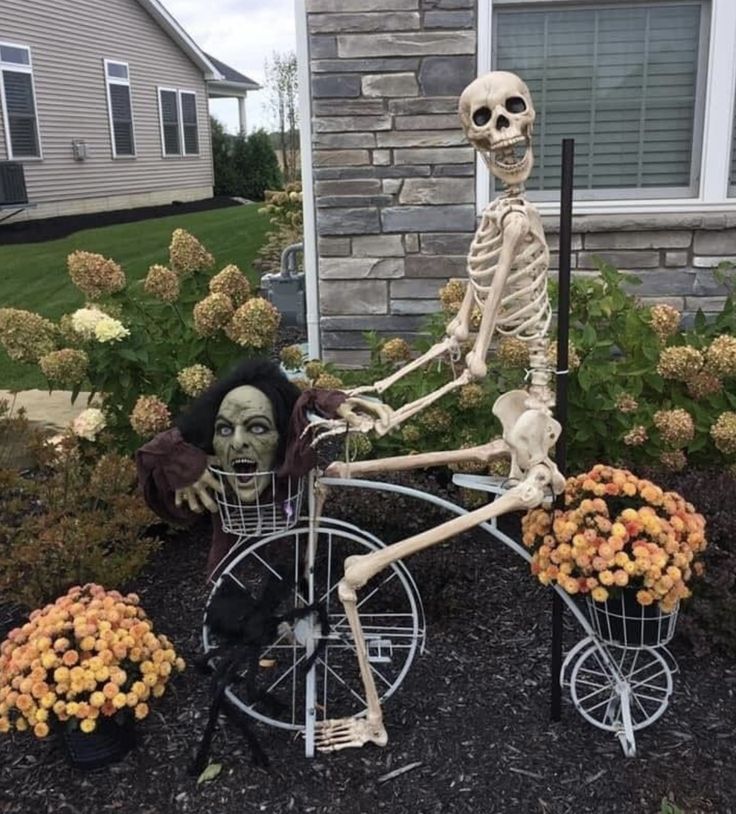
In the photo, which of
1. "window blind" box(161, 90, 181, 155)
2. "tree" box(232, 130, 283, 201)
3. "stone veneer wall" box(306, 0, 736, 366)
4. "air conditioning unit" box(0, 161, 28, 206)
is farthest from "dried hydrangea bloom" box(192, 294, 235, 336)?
"tree" box(232, 130, 283, 201)

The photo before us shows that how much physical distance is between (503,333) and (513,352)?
42.6 inches

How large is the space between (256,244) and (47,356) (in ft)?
33.2

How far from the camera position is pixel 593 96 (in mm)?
5141

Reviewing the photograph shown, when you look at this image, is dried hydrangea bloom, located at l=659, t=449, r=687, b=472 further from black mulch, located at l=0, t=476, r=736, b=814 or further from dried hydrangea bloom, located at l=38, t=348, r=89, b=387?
dried hydrangea bloom, located at l=38, t=348, r=89, b=387

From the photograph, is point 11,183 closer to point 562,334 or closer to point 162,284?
point 162,284

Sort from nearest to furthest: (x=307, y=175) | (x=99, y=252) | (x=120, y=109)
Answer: (x=307, y=175)
(x=99, y=252)
(x=120, y=109)

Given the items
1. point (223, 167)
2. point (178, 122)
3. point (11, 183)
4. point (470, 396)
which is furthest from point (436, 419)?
point (223, 167)

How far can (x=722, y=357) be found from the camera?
3.50 meters

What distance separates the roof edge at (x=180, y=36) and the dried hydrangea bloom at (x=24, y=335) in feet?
59.0

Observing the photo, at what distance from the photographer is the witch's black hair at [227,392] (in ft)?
8.13

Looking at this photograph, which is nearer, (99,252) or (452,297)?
(452,297)

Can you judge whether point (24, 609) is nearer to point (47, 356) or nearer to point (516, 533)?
point (47, 356)

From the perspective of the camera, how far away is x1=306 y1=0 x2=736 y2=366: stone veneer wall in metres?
4.92

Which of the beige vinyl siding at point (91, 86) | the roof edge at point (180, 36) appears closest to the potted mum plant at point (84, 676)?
the beige vinyl siding at point (91, 86)
